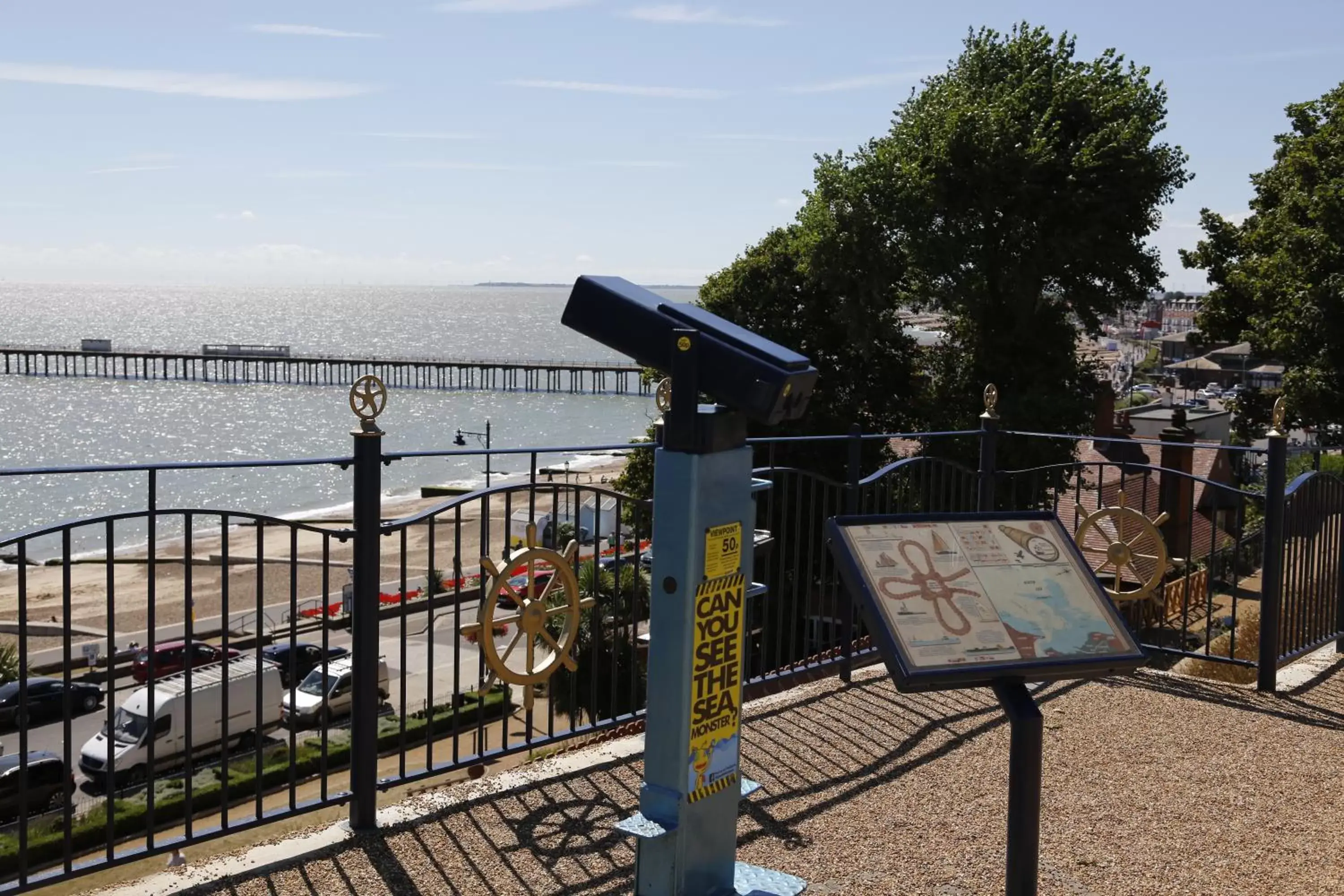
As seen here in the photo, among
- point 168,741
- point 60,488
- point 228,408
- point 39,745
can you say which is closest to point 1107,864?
point 168,741

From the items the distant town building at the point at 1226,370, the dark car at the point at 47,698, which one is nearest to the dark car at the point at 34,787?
the dark car at the point at 47,698

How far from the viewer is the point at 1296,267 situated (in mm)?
26172

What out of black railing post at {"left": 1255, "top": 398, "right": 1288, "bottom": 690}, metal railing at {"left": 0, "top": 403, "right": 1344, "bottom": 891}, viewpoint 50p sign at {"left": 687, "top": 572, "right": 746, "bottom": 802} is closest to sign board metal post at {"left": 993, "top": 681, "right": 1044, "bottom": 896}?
viewpoint 50p sign at {"left": 687, "top": 572, "right": 746, "bottom": 802}

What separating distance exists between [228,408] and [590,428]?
2925cm

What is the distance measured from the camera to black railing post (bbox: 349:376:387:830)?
4555mm

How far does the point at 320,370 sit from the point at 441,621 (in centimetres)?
9767

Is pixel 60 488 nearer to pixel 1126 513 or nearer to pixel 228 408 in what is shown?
pixel 228 408

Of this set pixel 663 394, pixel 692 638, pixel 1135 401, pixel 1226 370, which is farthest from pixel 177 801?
pixel 1226 370

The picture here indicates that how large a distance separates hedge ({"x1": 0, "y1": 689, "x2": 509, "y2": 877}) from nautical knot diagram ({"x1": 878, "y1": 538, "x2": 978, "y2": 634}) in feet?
23.0

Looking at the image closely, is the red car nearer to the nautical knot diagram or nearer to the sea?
the sea

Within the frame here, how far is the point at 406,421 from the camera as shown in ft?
281

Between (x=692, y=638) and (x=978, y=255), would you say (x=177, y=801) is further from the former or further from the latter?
(x=978, y=255)

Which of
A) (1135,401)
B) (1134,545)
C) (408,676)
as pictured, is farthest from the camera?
(1135,401)

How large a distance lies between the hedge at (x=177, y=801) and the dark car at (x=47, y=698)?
543 cm
